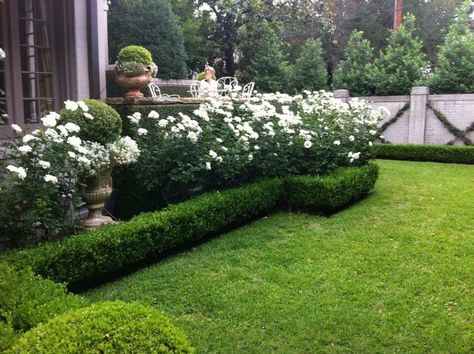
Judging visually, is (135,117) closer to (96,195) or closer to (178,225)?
(96,195)

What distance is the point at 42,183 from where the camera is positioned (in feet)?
12.1

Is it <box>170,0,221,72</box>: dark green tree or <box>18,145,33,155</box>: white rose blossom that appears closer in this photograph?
<box>18,145,33,155</box>: white rose blossom

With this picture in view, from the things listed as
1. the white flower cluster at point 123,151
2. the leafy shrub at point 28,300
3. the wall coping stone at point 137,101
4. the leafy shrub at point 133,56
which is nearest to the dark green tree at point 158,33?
the leafy shrub at point 133,56

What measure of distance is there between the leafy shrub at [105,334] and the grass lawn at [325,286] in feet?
3.12

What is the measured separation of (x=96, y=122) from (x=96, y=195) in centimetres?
71

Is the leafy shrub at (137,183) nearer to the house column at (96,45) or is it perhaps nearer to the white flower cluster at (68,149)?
the white flower cluster at (68,149)

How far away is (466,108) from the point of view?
38.0 ft

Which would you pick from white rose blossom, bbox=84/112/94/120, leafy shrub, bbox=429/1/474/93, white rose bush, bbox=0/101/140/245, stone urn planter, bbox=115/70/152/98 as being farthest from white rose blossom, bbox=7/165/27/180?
leafy shrub, bbox=429/1/474/93

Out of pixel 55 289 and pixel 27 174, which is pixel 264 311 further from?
pixel 27 174

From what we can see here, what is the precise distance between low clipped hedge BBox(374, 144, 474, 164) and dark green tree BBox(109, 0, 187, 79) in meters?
4.84

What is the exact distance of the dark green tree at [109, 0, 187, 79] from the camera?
10000 mm

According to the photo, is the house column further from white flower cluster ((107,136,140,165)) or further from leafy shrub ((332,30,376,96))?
leafy shrub ((332,30,376,96))

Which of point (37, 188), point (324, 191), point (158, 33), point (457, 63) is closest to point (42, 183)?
point (37, 188)

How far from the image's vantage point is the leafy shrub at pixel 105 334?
6.08 ft
